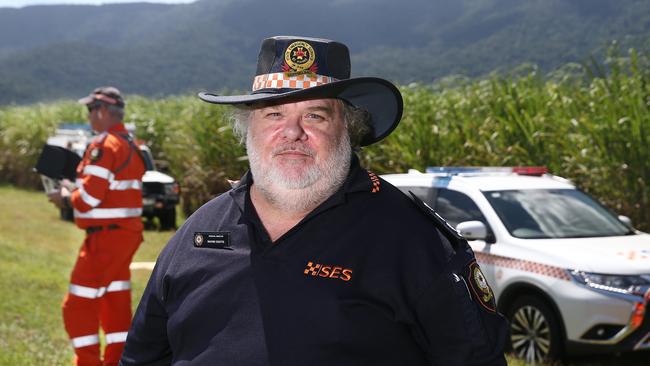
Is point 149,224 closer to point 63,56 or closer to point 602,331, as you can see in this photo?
point 602,331

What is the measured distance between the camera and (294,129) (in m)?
2.56

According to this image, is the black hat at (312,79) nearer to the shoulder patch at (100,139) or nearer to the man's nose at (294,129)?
the man's nose at (294,129)

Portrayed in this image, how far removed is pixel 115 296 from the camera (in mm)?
6230

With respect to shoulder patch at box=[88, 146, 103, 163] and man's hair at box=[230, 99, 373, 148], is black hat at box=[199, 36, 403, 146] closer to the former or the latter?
man's hair at box=[230, 99, 373, 148]

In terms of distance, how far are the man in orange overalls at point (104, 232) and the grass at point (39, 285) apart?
0.80 m

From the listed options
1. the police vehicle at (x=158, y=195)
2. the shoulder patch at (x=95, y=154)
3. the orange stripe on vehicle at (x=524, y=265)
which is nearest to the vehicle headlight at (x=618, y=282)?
the orange stripe on vehicle at (x=524, y=265)

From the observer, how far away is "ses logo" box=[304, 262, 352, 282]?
7.45 ft

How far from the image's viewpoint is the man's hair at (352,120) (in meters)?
2.71

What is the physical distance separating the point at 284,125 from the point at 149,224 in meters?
15.6

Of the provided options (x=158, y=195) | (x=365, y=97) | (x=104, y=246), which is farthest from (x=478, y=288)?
(x=158, y=195)

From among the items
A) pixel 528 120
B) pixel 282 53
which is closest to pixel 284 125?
pixel 282 53

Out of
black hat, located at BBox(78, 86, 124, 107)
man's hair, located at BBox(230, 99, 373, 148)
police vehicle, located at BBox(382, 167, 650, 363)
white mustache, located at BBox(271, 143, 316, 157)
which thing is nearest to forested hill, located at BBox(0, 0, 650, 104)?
police vehicle, located at BBox(382, 167, 650, 363)

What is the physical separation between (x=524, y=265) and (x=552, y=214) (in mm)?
842

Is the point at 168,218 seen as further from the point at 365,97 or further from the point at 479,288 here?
the point at 479,288
